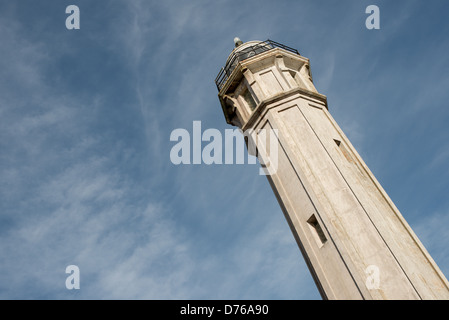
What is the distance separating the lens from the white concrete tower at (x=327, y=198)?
15.5m

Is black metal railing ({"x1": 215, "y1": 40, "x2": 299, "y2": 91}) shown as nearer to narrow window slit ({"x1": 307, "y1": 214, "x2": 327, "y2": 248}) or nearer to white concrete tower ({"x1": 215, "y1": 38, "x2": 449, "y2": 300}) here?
white concrete tower ({"x1": 215, "y1": 38, "x2": 449, "y2": 300})


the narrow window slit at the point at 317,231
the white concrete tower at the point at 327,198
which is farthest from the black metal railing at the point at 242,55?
the narrow window slit at the point at 317,231

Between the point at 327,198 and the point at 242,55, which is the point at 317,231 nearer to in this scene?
the point at 327,198

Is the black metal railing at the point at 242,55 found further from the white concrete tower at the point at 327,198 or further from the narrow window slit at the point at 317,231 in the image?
the narrow window slit at the point at 317,231

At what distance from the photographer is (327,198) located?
18172mm

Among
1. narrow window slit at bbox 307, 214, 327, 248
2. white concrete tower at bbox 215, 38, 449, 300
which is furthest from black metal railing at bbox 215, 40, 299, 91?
narrow window slit at bbox 307, 214, 327, 248

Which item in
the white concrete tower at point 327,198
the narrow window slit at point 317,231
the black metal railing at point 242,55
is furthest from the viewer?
the black metal railing at point 242,55

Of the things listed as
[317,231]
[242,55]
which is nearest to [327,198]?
[317,231]

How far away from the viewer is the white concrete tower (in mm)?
15508

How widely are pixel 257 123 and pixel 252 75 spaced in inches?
153

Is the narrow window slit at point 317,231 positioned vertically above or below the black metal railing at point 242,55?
below
